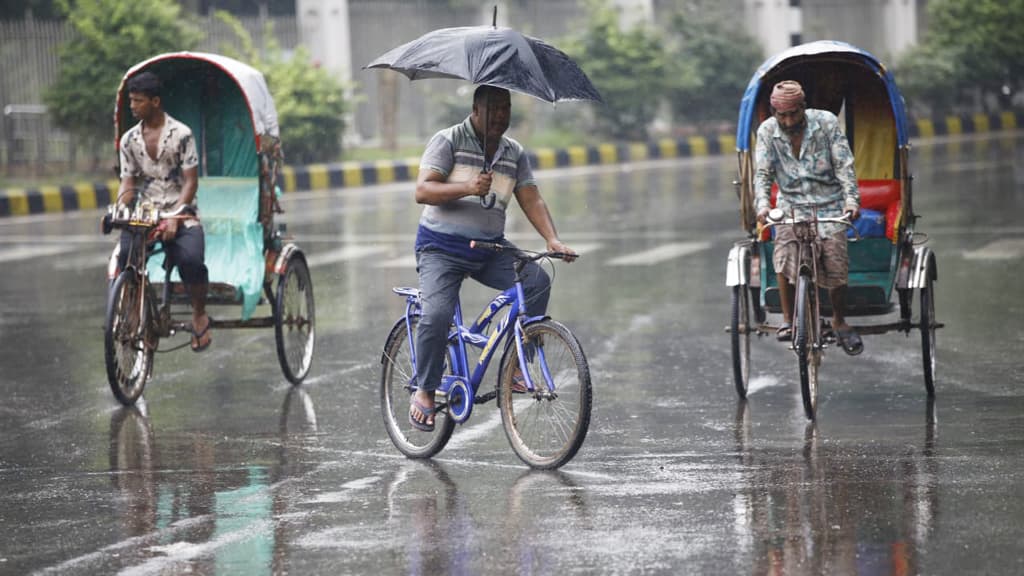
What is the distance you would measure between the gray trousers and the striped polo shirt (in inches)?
2.5

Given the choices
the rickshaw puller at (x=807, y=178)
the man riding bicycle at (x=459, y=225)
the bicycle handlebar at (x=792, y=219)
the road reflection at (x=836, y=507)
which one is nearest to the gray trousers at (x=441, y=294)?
the man riding bicycle at (x=459, y=225)

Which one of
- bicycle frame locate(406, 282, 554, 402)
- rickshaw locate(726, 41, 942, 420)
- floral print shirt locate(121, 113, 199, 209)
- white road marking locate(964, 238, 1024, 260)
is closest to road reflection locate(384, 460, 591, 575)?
bicycle frame locate(406, 282, 554, 402)

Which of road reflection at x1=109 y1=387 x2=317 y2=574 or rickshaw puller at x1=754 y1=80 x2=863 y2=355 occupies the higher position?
rickshaw puller at x1=754 y1=80 x2=863 y2=355

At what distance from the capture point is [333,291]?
576 inches

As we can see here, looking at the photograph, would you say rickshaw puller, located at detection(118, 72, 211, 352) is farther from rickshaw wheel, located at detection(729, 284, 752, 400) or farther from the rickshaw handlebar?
rickshaw wheel, located at detection(729, 284, 752, 400)

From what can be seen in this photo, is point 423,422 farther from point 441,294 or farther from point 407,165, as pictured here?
point 407,165

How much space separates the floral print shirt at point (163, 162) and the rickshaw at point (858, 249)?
302 centimetres

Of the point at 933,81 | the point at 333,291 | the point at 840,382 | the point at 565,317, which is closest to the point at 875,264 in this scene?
the point at 840,382

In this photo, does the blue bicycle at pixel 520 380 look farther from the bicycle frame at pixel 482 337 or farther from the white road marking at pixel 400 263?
the white road marking at pixel 400 263

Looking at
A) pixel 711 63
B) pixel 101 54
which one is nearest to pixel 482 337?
pixel 101 54

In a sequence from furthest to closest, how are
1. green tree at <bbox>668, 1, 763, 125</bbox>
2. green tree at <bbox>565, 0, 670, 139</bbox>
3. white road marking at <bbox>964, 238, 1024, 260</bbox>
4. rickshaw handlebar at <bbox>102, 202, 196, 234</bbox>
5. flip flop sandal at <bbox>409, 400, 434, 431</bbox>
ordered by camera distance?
green tree at <bbox>668, 1, 763, 125</bbox> → green tree at <bbox>565, 0, 670, 139</bbox> → white road marking at <bbox>964, 238, 1024, 260</bbox> → rickshaw handlebar at <bbox>102, 202, 196, 234</bbox> → flip flop sandal at <bbox>409, 400, 434, 431</bbox>

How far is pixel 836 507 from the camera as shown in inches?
253

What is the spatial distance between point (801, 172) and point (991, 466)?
2172 mm

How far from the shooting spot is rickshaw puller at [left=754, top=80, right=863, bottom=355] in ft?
28.8
